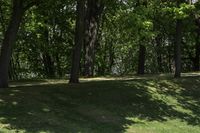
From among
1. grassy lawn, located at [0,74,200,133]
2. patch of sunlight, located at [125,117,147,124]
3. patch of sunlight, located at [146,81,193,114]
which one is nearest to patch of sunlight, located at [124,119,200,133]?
grassy lawn, located at [0,74,200,133]

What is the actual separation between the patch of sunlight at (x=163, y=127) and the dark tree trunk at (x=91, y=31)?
1068 cm

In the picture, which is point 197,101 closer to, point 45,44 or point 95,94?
point 95,94

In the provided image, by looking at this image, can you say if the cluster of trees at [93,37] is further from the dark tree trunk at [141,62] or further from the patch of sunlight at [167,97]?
the patch of sunlight at [167,97]

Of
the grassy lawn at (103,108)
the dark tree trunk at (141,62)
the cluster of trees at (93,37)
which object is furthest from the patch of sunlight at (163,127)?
the dark tree trunk at (141,62)

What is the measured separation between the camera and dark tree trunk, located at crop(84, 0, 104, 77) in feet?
84.7

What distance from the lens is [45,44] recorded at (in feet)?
108

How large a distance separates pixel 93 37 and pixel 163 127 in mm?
12695

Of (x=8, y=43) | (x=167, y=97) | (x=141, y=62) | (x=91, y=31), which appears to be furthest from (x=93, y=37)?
(x=8, y=43)

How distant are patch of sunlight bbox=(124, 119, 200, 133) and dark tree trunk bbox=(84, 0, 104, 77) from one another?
10.7m

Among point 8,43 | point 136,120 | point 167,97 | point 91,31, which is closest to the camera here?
point 136,120

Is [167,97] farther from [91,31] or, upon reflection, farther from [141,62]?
[141,62]

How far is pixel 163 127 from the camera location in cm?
1473

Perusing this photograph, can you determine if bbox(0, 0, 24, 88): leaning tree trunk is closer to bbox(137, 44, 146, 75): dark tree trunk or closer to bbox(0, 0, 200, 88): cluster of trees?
bbox(0, 0, 200, 88): cluster of trees

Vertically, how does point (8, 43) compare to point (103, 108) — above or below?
above
